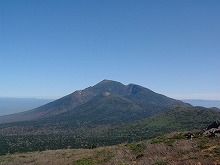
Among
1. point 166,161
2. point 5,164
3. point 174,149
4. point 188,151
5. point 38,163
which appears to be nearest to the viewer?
point 166,161

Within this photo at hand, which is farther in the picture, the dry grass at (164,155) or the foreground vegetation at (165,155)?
the foreground vegetation at (165,155)

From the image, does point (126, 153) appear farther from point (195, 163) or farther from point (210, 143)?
point (195, 163)

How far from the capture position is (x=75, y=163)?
32.9 m

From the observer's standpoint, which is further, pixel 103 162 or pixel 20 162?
pixel 20 162

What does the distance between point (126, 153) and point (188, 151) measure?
25.6 feet

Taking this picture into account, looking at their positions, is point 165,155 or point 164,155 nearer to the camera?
point 165,155

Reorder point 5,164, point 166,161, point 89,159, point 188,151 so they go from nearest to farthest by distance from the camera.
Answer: point 166,161
point 188,151
point 89,159
point 5,164

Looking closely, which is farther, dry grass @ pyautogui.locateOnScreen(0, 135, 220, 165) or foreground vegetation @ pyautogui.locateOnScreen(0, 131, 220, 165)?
foreground vegetation @ pyautogui.locateOnScreen(0, 131, 220, 165)

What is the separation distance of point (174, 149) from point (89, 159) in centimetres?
948

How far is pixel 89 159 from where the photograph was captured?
34.4 metres

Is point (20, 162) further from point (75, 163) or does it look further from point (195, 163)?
point (195, 163)

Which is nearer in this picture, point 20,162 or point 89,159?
point 89,159

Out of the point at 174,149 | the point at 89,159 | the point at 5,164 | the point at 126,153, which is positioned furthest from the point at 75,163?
the point at 5,164

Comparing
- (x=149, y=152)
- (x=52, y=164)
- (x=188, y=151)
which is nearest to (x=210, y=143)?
(x=188, y=151)
